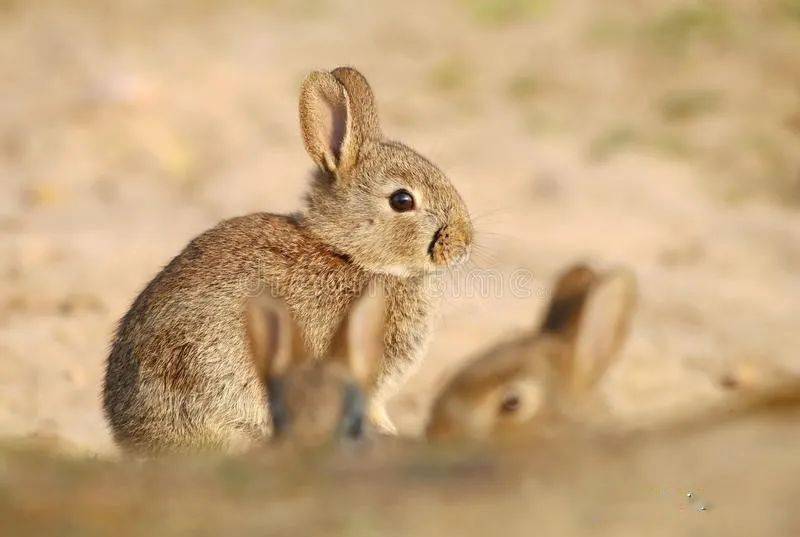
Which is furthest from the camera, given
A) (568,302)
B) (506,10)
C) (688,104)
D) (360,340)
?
(506,10)

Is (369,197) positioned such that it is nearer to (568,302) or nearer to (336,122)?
(336,122)

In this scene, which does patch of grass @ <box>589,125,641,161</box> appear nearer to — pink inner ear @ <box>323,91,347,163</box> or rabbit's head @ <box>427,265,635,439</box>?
pink inner ear @ <box>323,91,347,163</box>

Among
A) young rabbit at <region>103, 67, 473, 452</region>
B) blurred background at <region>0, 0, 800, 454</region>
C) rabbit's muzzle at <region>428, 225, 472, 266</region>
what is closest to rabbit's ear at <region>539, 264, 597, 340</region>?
A: young rabbit at <region>103, 67, 473, 452</region>

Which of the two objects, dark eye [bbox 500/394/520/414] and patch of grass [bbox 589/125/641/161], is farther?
patch of grass [bbox 589/125/641/161]

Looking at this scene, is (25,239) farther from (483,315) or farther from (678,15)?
(678,15)

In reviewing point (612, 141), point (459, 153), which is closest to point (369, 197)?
point (459, 153)

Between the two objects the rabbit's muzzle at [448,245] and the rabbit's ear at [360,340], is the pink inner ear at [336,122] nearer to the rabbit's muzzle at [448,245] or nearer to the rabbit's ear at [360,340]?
the rabbit's muzzle at [448,245]
